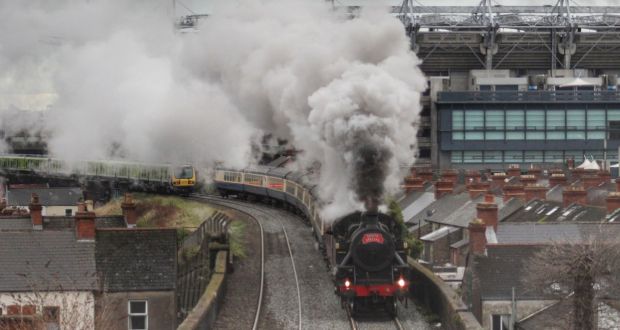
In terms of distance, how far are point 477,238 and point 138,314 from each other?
7.98 metres

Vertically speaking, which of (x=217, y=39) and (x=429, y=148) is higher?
(x=217, y=39)

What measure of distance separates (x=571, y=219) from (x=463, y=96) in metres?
42.3

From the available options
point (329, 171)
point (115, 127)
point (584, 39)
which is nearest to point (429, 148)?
point (584, 39)

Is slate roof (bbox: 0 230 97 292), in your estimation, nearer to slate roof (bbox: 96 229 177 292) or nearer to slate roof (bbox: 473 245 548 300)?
slate roof (bbox: 96 229 177 292)

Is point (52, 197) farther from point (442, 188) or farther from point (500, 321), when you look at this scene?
point (500, 321)

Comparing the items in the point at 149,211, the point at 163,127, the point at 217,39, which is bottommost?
the point at 149,211

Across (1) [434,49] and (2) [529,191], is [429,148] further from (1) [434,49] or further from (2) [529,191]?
(2) [529,191]

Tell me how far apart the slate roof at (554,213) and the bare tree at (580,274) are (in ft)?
26.5

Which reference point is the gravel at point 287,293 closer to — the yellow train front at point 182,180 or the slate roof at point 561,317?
the slate roof at point 561,317

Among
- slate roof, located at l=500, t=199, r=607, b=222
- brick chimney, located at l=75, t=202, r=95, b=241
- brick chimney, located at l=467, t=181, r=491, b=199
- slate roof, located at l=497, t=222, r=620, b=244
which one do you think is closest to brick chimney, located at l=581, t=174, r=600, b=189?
brick chimney, located at l=467, t=181, r=491, b=199

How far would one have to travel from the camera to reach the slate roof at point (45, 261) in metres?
22.4

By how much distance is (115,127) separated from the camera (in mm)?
59406

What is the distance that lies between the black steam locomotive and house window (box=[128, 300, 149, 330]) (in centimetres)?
424

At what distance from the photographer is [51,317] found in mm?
19234
